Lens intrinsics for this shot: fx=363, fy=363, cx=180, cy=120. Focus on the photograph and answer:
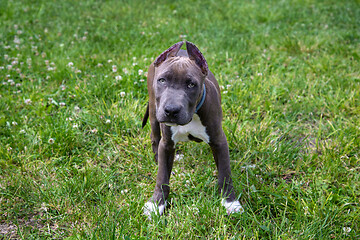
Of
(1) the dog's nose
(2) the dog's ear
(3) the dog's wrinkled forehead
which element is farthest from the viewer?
(2) the dog's ear

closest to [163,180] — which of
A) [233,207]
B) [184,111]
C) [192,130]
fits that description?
[192,130]

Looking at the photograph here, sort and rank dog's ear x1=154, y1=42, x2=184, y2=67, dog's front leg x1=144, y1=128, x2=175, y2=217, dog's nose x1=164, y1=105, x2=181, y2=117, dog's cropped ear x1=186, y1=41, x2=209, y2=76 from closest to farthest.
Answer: dog's nose x1=164, y1=105, x2=181, y2=117, dog's cropped ear x1=186, y1=41, x2=209, y2=76, dog's ear x1=154, y1=42, x2=184, y2=67, dog's front leg x1=144, y1=128, x2=175, y2=217

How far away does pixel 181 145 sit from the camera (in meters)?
4.02

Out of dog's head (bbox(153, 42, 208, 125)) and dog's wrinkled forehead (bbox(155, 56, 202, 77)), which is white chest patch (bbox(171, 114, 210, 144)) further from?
dog's wrinkled forehead (bbox(155, 56, 202, 77))

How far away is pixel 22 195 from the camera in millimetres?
3230

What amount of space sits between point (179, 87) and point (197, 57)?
1.25ft

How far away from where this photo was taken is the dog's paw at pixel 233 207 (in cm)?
303

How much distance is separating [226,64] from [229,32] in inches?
61.0

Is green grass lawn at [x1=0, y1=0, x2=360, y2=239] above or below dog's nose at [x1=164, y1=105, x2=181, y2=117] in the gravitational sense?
below

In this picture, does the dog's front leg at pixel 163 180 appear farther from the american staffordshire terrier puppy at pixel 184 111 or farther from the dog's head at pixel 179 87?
the dog's head at pixel 179 87

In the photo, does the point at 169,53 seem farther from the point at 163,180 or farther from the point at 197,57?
the point at 163,180

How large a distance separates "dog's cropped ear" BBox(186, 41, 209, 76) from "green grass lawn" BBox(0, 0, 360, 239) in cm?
108

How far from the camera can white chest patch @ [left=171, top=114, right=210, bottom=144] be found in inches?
119

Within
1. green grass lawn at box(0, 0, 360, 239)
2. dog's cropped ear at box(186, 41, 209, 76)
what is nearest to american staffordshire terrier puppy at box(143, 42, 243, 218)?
dog's cropped ear at box(186, 41, 209, 76)
